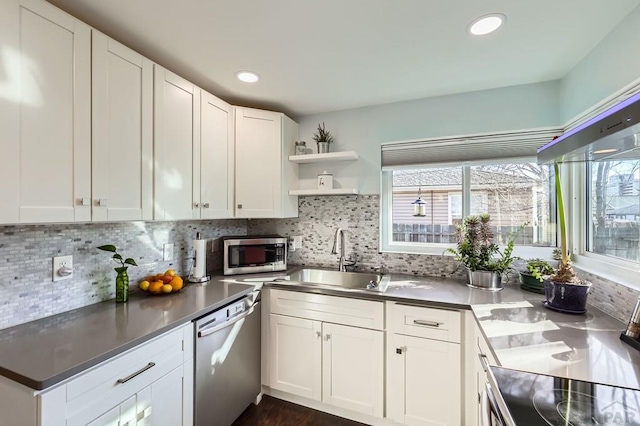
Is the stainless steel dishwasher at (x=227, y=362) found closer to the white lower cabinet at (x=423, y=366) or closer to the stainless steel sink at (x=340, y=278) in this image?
the stainless steel sink at (x=340, y=278)

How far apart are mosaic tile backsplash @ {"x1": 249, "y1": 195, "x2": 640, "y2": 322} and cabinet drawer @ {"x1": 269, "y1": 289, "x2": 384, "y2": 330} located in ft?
2.01

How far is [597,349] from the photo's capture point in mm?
1086

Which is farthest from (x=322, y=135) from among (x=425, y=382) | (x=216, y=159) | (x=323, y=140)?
(x=425, y=382)

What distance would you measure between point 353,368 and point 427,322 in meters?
0.60

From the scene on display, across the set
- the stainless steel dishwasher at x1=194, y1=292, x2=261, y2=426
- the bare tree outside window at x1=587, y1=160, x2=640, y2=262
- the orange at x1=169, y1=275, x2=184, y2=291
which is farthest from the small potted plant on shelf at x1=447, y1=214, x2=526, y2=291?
the orange at x1=169, y1=275, x2=184, y2=291

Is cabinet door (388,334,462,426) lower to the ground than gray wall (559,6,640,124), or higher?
lower

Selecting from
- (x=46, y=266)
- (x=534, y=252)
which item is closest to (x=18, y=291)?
(x=46, y=266)

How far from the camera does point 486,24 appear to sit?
4.52 feet

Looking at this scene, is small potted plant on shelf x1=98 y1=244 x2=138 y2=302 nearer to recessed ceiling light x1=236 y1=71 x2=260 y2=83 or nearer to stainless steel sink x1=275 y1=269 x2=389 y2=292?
stainless steel sink x1=275 y1=269 x2=389 y2=292

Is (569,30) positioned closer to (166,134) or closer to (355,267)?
(355,267)

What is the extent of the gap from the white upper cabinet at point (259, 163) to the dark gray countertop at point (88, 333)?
79 centimetres

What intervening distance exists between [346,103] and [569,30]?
1.42 metres

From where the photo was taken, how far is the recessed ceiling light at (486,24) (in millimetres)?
1324

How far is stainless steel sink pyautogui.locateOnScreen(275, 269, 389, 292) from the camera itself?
2.16 m
